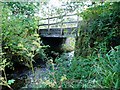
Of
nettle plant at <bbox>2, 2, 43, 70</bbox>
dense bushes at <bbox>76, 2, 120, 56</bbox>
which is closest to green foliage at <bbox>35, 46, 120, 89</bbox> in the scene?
dense bushes at <bbox>76, 2, 120, 56</bbox>

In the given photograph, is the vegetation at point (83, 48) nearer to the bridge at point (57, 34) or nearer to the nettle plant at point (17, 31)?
the nettle plant at point (17, 31)

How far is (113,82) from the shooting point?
5.28 ft

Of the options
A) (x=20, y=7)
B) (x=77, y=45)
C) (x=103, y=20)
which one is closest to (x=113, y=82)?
(x=103, y=20)

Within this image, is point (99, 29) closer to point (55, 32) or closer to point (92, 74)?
point (92, 74)

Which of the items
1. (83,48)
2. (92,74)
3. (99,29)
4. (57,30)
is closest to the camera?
(92,74)

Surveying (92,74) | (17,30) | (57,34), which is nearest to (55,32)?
(57,34)

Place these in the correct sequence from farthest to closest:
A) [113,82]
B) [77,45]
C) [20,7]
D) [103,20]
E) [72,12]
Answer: [72,12], [20,7], [77,45], [103,20], [113,82]

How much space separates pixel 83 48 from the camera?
310cm

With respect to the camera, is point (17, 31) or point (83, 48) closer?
point (83, 48)

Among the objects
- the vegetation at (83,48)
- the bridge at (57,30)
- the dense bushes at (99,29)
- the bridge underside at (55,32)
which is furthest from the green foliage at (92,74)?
the bridge underside at (55,32)

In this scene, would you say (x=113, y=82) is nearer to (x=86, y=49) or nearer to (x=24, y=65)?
(x=86, y=49)

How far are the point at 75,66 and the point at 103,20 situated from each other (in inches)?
26.2

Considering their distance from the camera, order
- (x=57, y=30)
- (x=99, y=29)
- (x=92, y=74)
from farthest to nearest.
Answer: (x=57, y=30)
(x=99, y=29)
(x=92, y=74)

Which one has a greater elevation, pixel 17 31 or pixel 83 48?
pixel 17 31
